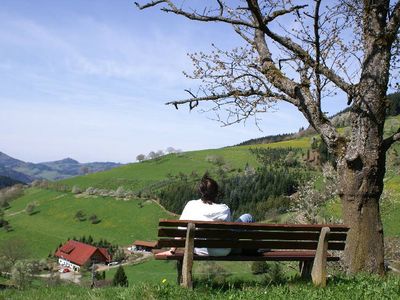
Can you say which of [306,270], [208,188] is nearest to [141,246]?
[306,270]

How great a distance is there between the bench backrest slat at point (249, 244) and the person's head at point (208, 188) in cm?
82

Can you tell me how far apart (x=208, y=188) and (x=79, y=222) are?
129 m

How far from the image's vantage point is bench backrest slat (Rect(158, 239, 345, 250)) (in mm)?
7609

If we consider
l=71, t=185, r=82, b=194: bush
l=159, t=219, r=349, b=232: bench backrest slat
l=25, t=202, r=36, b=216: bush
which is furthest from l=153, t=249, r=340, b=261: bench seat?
l=71, t=185, r=82, b=194: bush

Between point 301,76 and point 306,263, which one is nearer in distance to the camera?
point 306,263

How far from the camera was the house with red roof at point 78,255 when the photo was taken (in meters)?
104

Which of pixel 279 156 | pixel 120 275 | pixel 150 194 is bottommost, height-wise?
pixel 120 275

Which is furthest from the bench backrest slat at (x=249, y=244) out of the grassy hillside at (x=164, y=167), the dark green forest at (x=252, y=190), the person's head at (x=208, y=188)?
the grassy hillside at (x=164, y=167)

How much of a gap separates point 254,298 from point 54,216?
5425 inches

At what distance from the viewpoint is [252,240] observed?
25.8 ft

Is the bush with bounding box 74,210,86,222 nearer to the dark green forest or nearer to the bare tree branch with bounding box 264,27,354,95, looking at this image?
the dark green forest

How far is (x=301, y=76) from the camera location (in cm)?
1012

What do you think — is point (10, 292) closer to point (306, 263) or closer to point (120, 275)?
point (306, 263)

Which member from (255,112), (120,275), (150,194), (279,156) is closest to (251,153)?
(279,156)
